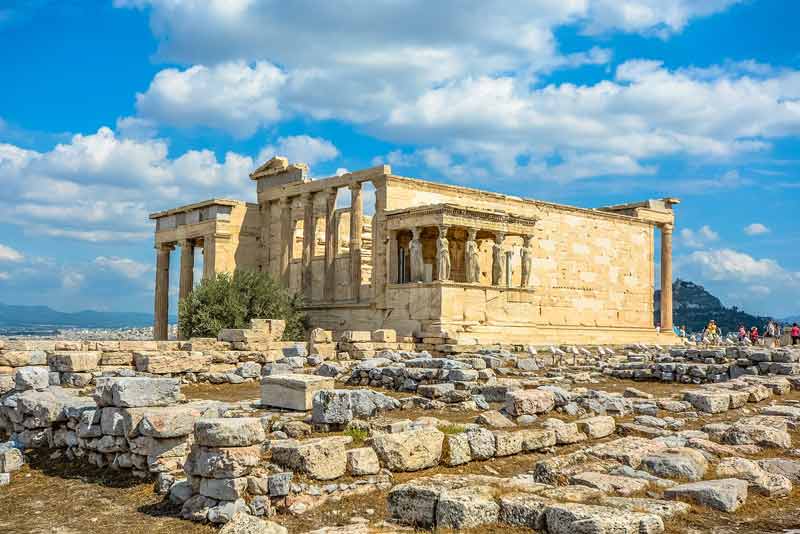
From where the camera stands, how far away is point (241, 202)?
30.6 metres

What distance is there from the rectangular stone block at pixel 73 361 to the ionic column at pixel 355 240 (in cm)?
1302

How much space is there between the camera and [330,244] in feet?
94.7

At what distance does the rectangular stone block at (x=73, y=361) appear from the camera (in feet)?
48.1

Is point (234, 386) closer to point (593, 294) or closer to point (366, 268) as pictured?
point (366, 268)

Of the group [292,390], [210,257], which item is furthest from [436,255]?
[292,390]

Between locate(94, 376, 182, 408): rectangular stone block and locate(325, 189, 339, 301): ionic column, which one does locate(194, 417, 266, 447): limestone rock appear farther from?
locate(325, 189, 339, 301): ionic column

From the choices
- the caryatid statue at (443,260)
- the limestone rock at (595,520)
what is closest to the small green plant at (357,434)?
the limestone rock at (595,520)

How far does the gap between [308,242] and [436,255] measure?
5492 millimetres

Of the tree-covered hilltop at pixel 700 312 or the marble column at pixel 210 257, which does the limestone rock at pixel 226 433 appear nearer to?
the marble column at pixel 210 257

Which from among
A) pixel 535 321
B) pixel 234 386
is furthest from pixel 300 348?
pixel 535 321

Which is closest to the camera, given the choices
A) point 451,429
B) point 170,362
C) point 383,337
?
point 451,429

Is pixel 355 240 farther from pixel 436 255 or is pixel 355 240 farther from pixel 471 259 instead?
pixel 471 259

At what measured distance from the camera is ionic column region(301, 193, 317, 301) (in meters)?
29.2

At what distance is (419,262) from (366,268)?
15.5ft
